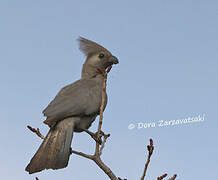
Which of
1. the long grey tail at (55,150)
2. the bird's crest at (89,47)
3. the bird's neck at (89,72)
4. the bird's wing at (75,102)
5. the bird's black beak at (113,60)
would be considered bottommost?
the long grey tail at (55,150)

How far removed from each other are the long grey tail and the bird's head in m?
1.96

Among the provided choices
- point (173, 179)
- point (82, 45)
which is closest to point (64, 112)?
point (173, 179)

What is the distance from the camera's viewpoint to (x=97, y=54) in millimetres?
6574

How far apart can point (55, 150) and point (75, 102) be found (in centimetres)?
85

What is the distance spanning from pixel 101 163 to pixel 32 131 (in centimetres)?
138

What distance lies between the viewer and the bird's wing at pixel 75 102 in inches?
181

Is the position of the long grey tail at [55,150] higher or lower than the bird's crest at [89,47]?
Result: lower

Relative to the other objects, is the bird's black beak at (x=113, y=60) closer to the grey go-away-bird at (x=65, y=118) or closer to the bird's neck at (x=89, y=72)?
the bird's neck at (x=89, y=72)

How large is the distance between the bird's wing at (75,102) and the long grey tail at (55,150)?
0.15m

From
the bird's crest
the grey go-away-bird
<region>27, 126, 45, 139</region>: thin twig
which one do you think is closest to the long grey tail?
the grey go-away-bird

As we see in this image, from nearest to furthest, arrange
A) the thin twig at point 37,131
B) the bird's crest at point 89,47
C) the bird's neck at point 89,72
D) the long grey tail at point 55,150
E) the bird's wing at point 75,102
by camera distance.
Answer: the long grey tail at point 55,150 → the thin twig at point 37,131 → the bird's wing at point 75,102 → the bird's neck at point 89,72 → the bird's crest at point 89,47

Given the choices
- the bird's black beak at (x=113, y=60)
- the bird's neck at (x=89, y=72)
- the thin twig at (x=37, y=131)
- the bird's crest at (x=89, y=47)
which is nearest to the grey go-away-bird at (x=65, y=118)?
the thin twig at (x=37, y=131)

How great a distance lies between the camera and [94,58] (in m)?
6.52

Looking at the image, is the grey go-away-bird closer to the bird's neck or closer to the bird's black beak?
the bird's neck
